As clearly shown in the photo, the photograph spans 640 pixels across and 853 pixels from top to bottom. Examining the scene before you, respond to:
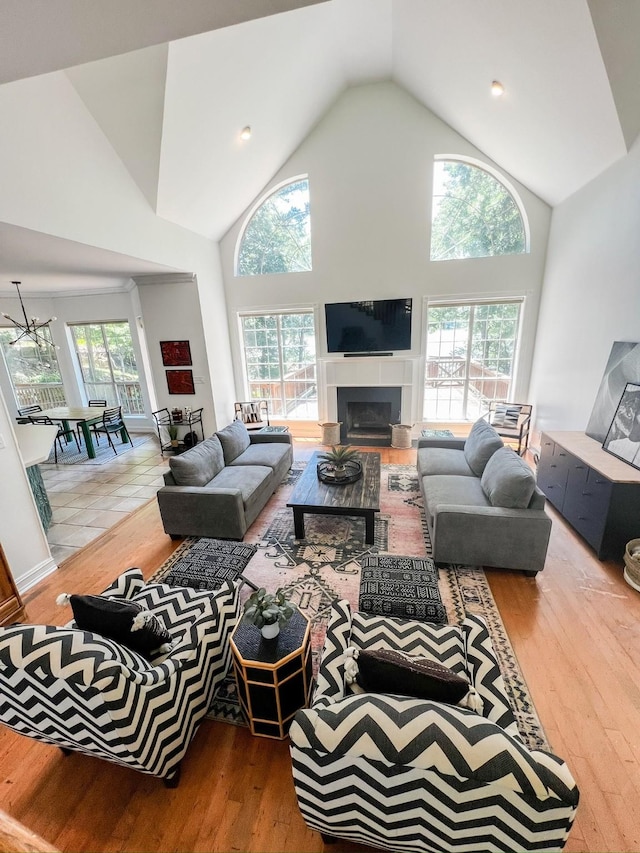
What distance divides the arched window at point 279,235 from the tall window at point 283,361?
821mm

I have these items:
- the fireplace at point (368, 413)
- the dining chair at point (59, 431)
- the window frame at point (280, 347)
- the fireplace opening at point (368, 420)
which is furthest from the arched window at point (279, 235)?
the dining chair at point (59, 431)

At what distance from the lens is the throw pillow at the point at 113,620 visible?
150 centimetres

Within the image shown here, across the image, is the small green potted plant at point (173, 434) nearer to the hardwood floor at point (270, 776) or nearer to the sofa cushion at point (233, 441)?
the sofa cushion at point (233, 441)

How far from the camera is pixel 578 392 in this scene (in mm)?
4117

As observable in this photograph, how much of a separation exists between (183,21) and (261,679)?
2704 mm

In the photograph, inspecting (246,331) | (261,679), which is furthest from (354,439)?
(261,679)

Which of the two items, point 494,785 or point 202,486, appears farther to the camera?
point 202,486

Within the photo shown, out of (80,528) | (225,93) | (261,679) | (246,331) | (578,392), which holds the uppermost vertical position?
(225,93)

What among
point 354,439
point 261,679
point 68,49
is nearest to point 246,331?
point 354,439

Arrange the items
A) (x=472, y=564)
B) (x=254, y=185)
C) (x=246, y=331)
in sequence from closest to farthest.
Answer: (x=472, y=564), (x=254, y=185), (x=246, y=331)

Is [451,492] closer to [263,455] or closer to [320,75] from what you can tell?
[263,455]

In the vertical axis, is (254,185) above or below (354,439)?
above

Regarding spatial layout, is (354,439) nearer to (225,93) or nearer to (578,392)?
(578,392)

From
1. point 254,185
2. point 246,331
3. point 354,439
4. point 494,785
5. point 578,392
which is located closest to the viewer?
point 494,785
